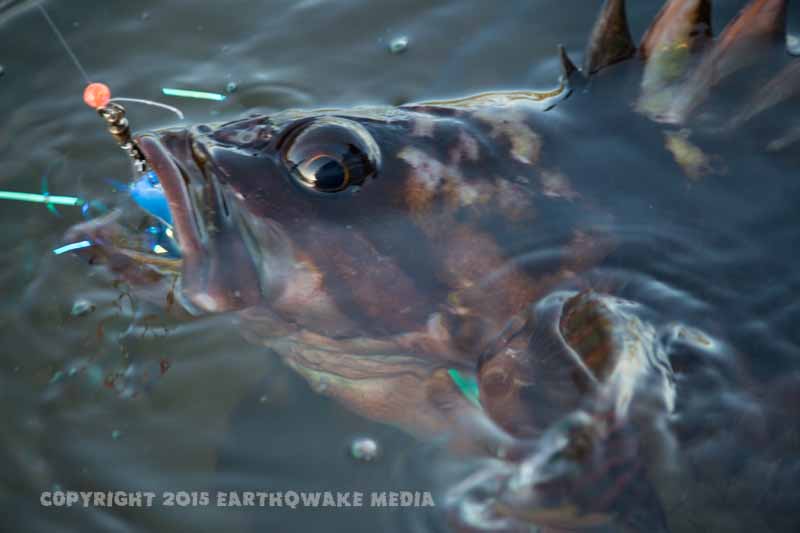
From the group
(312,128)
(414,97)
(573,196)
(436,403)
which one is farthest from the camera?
(414,97)

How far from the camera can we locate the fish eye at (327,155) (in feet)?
7.77

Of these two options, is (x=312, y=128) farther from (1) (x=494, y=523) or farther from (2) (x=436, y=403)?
(1) (x=494, y=523)

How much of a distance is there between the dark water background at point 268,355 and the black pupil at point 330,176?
80 cm

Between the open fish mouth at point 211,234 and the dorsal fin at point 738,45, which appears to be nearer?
the open fish mouth at point 211,234

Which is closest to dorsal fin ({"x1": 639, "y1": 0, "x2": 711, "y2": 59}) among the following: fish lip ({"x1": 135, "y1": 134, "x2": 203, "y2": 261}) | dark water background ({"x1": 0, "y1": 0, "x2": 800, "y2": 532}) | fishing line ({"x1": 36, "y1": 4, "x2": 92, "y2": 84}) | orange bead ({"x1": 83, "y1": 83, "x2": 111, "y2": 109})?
dark water background ({"x1": 0, "y1": 0, "x2": 800, "y2": 532})

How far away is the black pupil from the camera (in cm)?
237

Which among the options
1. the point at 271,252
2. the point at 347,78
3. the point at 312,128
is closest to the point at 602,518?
the point at 271,252

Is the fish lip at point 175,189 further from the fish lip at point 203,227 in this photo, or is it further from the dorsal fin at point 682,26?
the dorsal fin at point 682,26

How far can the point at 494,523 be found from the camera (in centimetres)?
245

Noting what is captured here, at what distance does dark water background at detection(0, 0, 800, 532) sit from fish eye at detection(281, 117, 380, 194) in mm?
730

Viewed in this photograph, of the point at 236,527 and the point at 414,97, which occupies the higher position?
the point at 414,97

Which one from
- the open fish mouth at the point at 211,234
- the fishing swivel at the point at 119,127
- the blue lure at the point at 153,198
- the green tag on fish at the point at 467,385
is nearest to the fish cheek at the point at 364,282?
the open fish mouth at the point at 211,234

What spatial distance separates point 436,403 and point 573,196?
936 mm

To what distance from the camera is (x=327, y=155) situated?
7.77 ft
